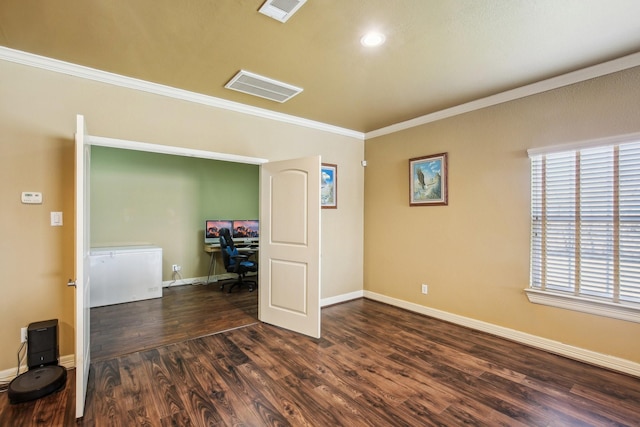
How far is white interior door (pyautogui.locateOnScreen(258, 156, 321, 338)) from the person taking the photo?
327 centimetres

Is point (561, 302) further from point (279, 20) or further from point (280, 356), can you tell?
point (279, 20)

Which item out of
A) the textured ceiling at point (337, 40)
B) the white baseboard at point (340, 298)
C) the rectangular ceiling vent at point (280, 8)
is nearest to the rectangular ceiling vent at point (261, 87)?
the textured ceiling at point (337, 40)

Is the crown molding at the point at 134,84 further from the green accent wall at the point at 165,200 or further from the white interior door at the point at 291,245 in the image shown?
the green accent wall at the point at 165,200

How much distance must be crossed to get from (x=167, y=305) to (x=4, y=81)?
3.14m

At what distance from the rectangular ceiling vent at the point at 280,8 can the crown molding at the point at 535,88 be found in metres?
2.45

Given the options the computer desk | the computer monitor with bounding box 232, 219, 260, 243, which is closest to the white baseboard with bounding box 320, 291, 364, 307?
the computer desk

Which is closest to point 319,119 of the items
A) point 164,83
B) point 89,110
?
point 164,83

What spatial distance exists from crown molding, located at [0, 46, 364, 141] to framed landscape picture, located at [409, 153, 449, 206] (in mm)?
1548

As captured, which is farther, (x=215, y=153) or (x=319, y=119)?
(x=319, y=119)

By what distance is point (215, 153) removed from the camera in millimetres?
3307

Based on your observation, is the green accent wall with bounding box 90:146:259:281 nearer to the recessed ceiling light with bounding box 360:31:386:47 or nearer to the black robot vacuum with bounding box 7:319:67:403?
the black robot vacuum with bounding box 7:319:67:403

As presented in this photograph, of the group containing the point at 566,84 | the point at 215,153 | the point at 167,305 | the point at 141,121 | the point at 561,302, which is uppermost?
the point at 566,84

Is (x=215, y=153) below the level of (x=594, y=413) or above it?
above

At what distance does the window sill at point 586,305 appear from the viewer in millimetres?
2444
